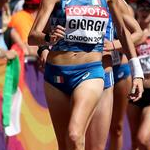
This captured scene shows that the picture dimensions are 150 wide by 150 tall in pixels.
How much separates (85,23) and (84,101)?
2.18 ft

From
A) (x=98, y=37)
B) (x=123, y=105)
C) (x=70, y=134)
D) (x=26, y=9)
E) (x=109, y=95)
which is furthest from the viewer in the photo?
(x=26, y=9)

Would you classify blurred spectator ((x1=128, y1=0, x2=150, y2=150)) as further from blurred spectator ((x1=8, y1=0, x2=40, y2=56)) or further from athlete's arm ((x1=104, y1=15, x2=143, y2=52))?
blurred spectator ((x1=8, y1=0, x2=40, y2=56))

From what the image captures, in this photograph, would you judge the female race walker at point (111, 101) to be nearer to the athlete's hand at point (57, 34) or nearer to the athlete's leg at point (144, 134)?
the athlete's leg at point (144, 134)

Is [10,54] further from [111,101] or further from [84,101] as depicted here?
[84,101]

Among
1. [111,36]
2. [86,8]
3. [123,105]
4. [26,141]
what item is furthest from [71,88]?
[26,141]

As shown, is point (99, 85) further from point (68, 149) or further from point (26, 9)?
point (26, 9)

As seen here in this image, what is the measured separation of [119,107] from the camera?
7410 millimetres

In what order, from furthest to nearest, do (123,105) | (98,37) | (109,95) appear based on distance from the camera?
(123,105), (109,95), (98,37)

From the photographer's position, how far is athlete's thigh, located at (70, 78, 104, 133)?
5348 millimetres

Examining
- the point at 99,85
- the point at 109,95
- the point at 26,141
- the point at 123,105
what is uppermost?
the point at 99,85

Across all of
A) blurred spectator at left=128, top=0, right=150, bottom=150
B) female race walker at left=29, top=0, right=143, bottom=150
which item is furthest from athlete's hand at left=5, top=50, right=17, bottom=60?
female race walker at left=29, top=0, right=143, bottom=150

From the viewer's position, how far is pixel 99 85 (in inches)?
221

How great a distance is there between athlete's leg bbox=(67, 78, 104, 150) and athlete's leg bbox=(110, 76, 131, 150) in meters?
1.73

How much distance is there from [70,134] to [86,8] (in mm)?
1068
